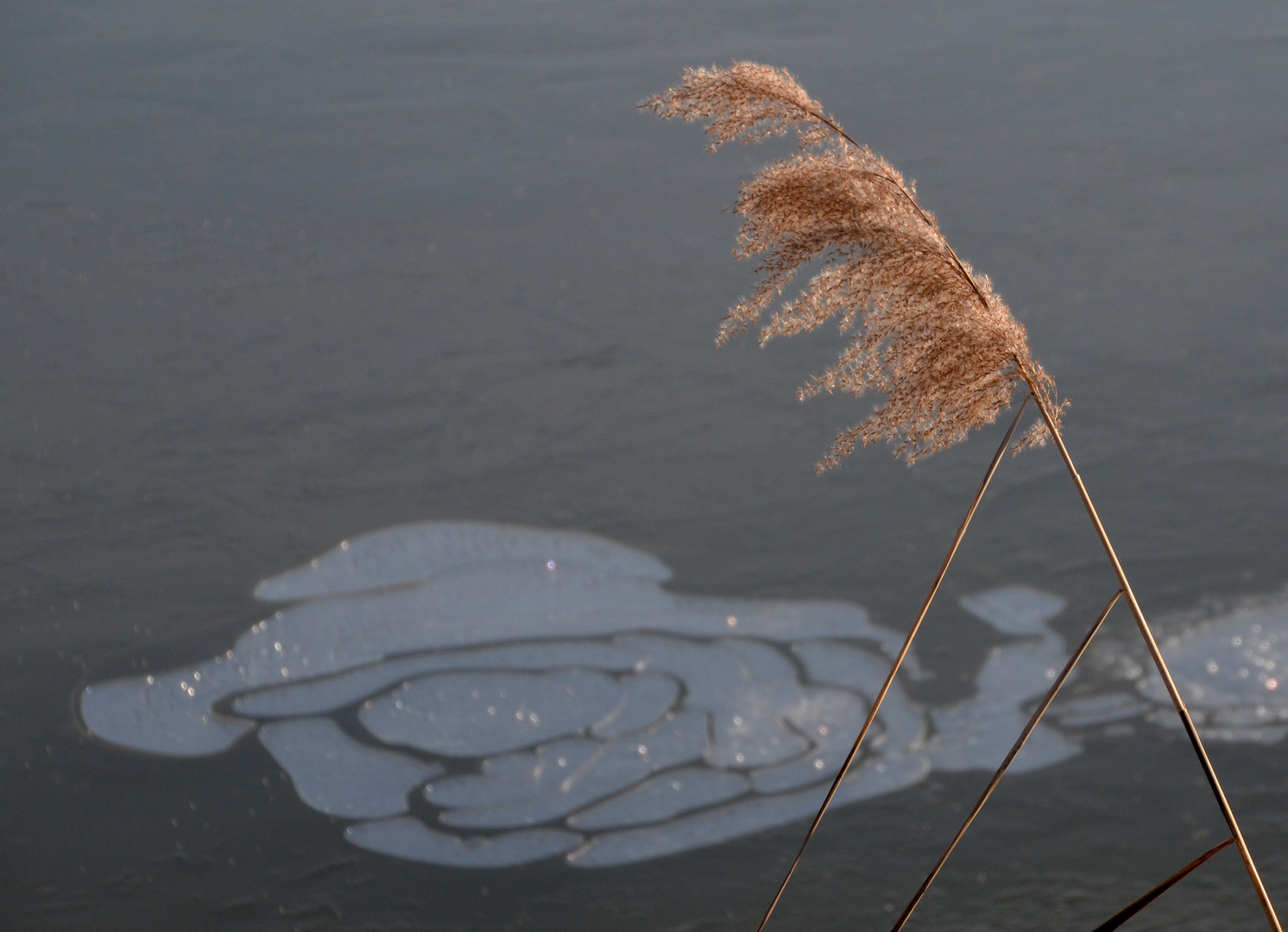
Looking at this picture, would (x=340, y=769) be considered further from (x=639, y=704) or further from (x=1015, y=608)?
(x=1015, y=608)

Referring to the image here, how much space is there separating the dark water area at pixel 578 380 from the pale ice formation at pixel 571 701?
38mm

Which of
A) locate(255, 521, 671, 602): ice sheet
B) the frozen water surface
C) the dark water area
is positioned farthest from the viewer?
locate(255, 521, 671, 602): ice sheet

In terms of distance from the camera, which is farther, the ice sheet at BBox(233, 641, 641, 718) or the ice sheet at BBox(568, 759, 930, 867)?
the ice sheet at BBox(233, 641, 641, 718)

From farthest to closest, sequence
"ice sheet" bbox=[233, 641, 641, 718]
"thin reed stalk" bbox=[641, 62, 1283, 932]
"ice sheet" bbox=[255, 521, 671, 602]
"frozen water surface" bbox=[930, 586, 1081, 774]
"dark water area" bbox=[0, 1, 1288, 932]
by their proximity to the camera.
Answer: "ice sheet" bbox=[255, 521, 671, 602]
"ice sheet" bbox=[233, 641, 641, 718]
"frozen water surface" bbox=[930, 586, 1081, 774]
"dark water area" bbox=[0, 1, 1288, 932]
"thin reed stalk" bbox=[641, 62, 1283, 932]

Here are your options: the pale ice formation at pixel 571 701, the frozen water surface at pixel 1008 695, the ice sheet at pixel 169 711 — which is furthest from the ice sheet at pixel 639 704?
the ice sheet at pixel 169 711

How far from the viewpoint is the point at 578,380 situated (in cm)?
210

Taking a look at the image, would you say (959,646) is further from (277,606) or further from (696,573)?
(277,606)

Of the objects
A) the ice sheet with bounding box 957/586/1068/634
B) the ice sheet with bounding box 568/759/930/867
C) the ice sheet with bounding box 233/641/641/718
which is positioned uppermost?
the ice sheet with bounding box 957/586/1068/634

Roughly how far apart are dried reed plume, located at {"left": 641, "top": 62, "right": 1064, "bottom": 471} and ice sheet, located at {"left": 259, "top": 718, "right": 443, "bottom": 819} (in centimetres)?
103

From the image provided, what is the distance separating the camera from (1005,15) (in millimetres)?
2920

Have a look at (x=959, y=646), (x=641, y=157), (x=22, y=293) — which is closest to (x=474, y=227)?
(x=641, y=157)

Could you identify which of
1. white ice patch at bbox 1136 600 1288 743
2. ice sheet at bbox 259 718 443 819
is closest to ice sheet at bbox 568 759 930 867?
ice sheet at bbox 259 718 443 819

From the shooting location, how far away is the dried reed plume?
66cm

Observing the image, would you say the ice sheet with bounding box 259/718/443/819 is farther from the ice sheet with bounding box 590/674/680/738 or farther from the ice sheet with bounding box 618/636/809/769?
the ice sheet with bounding box 618/636/809/769
